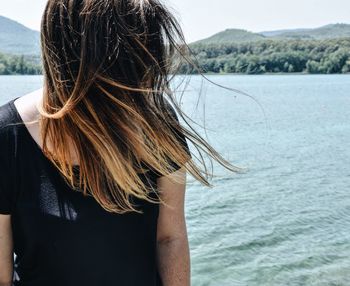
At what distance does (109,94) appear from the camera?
146cm

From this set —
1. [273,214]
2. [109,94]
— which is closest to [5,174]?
[109,94]

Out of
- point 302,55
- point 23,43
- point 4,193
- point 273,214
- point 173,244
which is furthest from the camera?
point 302,55

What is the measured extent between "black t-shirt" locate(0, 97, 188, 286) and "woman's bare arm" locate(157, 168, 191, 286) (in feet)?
0.58

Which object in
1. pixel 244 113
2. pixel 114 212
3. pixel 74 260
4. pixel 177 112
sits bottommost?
pixel 244 113

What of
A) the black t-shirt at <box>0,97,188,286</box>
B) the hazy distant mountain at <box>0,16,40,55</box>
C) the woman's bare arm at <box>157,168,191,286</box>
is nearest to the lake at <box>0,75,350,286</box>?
the hazy distant mountain at <box>0,16,40,55</box>

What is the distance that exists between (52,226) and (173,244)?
46 cm

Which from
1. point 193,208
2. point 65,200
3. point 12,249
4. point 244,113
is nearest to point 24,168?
point 65,200

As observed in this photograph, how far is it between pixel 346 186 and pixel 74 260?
13716 mm

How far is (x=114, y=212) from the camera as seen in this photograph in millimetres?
1479

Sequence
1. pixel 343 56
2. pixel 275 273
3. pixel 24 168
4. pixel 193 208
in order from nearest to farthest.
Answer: pixel 24 168, pixel 275 273, pixel 193 208, pixel 343 56

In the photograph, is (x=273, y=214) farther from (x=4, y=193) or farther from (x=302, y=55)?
(x=302, y=55)

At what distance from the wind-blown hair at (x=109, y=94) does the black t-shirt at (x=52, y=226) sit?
0.04 m

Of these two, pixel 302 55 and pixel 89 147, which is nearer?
pixel 89 147

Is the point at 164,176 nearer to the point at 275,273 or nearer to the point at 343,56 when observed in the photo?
the point at 275,273
